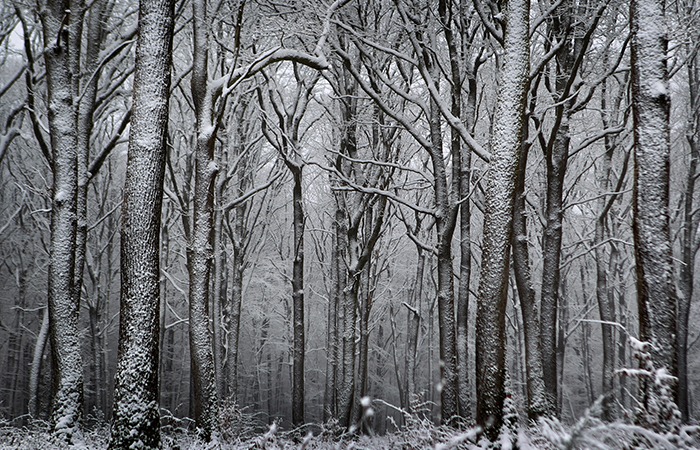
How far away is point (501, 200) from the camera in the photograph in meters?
5.44

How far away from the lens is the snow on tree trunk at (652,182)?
15.6ft

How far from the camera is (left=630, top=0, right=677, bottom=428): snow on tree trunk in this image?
187 inches

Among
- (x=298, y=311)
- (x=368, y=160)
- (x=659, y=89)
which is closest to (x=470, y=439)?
(x=659, y=89)

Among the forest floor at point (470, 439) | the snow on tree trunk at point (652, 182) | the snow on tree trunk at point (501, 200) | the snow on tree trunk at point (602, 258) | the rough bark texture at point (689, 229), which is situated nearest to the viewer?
the forest floor at point (470, 439)

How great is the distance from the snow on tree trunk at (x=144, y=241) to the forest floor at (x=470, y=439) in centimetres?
118

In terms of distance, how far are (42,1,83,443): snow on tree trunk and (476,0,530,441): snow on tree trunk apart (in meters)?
6.00

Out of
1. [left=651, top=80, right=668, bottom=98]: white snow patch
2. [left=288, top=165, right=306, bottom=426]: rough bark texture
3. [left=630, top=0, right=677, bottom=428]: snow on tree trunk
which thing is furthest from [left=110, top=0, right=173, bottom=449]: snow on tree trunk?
[left=651, top=80, right=668, bottom=98]: white snow patch

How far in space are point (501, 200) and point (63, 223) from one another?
689 centimetres

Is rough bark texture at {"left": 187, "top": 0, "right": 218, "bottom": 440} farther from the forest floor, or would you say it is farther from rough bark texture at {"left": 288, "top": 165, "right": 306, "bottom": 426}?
rough bark texture at {"left": 288, "top": 165, "right": 306, "bottom": 426}

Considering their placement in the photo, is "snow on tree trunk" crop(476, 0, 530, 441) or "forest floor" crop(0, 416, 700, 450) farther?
"snow on tree trunk" crop(476, 0, 530, 441)

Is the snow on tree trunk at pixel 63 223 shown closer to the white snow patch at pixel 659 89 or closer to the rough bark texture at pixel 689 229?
the white snow patch at pixel 659 89

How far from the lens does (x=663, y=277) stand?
15.8 ft

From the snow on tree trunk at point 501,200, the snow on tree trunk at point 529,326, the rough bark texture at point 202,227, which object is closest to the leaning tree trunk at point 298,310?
the rough bark texture at point 202,227

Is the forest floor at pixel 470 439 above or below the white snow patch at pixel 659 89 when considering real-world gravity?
below
